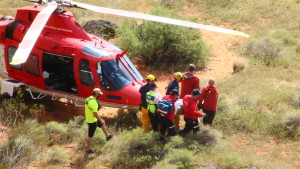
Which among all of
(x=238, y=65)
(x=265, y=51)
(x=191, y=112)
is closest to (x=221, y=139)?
(x=191, y=112)

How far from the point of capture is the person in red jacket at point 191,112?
8.96 metres

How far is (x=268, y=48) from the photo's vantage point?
16.4 metres

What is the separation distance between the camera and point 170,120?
902 cm

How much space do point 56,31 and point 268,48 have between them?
8.92 meters

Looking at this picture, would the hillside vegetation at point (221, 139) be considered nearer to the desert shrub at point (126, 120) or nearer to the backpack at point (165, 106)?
the desert shrub at point (126, 120)

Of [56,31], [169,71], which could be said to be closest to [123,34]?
[169,71]

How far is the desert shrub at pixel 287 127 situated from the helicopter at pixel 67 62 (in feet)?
11.6

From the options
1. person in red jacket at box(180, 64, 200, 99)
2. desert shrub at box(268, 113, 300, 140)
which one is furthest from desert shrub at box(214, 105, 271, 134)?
person in red jacket at box(180, 64, 200, 99)

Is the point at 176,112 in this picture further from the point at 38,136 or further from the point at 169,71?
the point at 169,71

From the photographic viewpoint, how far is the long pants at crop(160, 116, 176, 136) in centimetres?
904

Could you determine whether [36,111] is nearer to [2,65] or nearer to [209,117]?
[2,65]

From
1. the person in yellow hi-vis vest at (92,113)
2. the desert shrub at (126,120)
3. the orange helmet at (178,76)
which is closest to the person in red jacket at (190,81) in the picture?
the orange helmet at (178,76)

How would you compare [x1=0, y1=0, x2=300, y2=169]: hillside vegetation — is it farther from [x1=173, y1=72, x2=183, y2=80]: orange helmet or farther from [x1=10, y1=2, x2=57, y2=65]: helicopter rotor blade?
[x1=10, y1=2, x2=57, y2=65]: helicopter rotor blade

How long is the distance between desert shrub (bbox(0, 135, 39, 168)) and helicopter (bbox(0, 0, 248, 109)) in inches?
83.8
